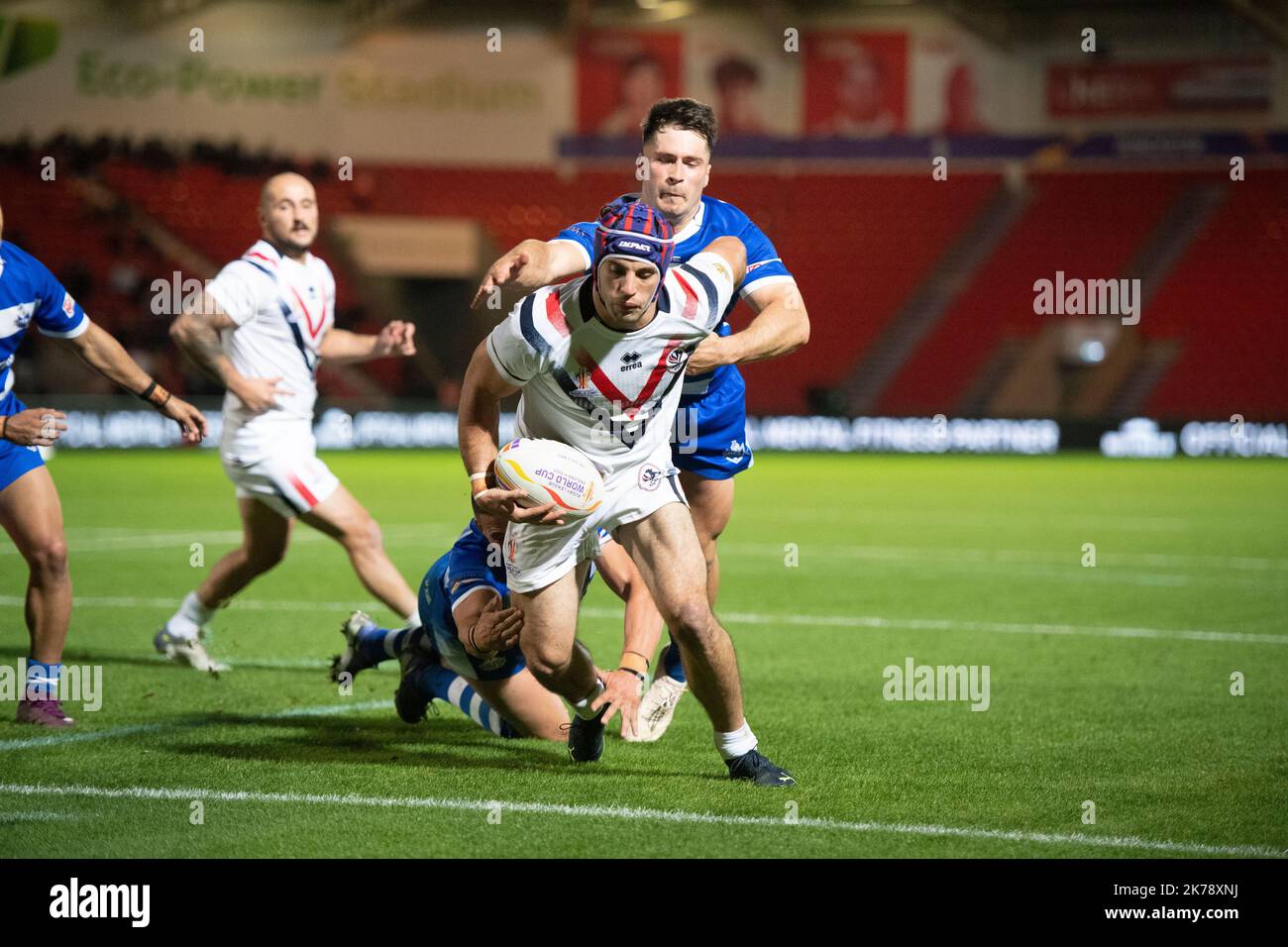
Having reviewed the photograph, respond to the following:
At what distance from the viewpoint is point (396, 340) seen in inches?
328

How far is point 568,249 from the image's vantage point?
584 centimetres

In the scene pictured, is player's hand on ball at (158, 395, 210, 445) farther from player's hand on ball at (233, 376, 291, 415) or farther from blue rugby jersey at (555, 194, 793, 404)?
blue rugby jersey at (555, 194, 793, 404)

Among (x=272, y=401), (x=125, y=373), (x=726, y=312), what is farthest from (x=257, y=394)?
(x=726, y=312)

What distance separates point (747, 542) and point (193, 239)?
75.2 ft

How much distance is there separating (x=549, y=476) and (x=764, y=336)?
1026 millimetres

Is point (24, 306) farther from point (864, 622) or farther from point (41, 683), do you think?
point (864, 622)

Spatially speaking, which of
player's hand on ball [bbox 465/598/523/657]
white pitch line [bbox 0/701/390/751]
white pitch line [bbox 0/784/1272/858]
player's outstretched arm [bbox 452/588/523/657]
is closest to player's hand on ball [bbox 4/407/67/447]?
white pitch line [bbox 0/701/390/751]

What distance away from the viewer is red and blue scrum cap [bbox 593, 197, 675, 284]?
5250mm

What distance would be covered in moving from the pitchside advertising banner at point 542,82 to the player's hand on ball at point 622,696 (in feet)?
108

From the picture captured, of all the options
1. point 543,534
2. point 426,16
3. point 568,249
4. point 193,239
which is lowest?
point 543,534

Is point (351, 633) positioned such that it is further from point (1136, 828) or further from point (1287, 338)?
point (1287, 338)

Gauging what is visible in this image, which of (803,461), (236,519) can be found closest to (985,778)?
(236,519)

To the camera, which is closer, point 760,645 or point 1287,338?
point 760,645

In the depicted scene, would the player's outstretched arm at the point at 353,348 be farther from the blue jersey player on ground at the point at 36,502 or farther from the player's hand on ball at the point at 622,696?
the player's hand on ball at the point at 622,696
